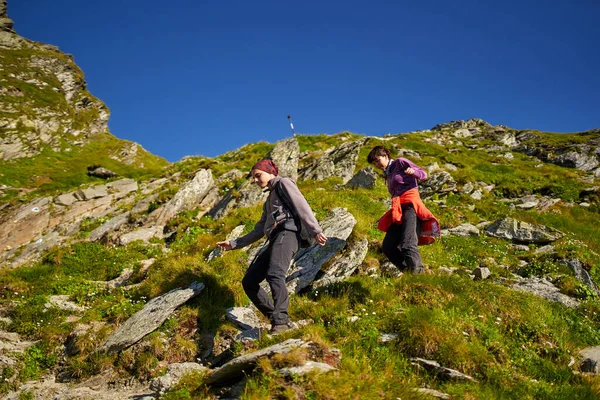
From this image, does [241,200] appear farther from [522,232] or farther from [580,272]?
[580,272]

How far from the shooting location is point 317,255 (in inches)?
354

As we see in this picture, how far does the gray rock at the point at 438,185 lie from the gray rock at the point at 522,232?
535cm

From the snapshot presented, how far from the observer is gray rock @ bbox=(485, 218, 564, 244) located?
1203 cm

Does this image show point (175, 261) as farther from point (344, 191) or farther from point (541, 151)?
point (541, 151)

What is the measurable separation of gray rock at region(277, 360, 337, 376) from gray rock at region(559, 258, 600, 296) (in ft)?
26.1

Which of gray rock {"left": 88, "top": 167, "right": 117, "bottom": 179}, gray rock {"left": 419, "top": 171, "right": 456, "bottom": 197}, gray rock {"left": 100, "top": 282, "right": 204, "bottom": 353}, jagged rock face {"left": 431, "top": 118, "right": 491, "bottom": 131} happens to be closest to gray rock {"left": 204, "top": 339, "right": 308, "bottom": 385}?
gray rock {"left": 100, "top": 282, "right": 204, "bottom": 353}

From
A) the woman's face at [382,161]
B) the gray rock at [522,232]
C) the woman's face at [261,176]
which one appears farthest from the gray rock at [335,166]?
the woman's face at [261,176]

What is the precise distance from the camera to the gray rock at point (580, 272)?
8625 mm

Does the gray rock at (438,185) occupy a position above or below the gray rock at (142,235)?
above

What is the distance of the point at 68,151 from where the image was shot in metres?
52.1

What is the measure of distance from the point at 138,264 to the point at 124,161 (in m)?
49.3

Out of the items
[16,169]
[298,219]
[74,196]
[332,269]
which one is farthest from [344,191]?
[16,169]

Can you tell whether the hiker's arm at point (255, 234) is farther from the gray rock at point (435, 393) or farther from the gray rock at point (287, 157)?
the gray rock at point (287, 157)

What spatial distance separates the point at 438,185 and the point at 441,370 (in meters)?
15.3
